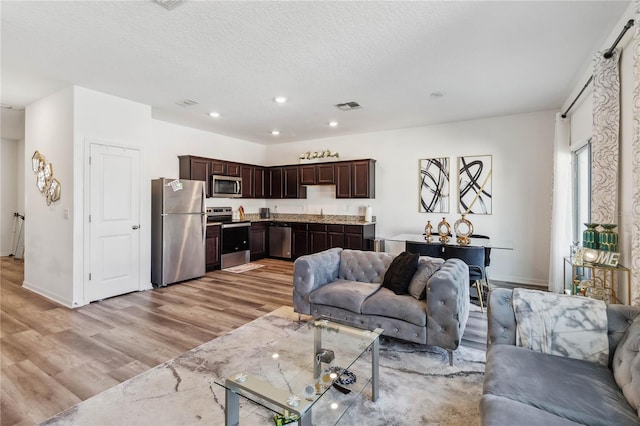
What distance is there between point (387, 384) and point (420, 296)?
0.86 m

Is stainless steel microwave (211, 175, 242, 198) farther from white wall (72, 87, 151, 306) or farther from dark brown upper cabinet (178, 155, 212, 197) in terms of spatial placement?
white wall (72, 87, 151, 306)

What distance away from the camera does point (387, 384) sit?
2.27 metres

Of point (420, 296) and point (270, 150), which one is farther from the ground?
point (270, 150)

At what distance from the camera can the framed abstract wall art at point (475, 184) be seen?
210 inches

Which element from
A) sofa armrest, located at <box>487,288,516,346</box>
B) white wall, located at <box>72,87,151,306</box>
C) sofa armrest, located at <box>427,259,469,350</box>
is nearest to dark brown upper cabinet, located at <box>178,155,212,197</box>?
white wall, located at <box>72,87,151,306</box>

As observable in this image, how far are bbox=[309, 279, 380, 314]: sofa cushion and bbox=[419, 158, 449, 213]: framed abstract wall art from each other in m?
3.04

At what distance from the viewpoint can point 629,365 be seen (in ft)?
4.90

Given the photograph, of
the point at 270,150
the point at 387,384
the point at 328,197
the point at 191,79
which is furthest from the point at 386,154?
the point at 387,384

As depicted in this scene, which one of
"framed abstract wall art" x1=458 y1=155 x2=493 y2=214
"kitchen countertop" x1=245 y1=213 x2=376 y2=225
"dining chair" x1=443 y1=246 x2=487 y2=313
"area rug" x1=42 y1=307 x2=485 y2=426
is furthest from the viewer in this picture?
"kitchen countertop" x1=245 y1=213 x2=376 y2=225

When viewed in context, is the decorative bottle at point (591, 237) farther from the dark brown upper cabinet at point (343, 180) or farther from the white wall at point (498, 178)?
the dark brown upper cabinet at point (343, 180)

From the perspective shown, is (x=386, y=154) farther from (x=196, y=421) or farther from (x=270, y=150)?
(x=196, y=421)

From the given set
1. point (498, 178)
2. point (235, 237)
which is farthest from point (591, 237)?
point (235, 237)

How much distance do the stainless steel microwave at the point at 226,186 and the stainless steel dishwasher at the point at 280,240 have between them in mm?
1098

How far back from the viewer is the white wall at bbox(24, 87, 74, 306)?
3982 mm
